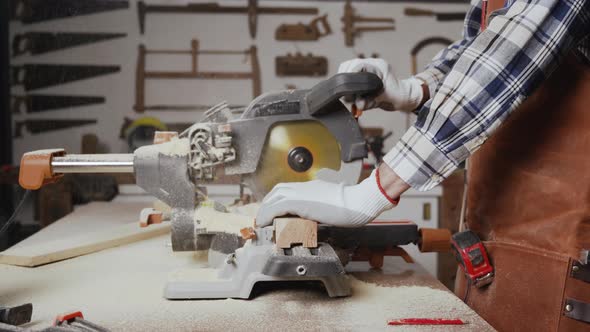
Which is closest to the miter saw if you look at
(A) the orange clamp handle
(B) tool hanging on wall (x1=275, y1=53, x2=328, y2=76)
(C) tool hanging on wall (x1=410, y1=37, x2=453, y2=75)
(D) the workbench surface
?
(A) the orange clamp handle

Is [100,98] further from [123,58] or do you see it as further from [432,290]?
[432,290]

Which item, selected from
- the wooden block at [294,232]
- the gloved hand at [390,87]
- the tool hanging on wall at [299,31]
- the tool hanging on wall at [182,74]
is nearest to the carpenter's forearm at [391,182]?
the wooden block at [294,232]

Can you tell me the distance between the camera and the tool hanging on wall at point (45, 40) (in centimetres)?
339

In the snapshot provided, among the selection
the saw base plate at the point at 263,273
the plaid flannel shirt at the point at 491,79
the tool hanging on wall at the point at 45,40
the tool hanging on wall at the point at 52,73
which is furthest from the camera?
the tool hanging on wall at the point at 52,73

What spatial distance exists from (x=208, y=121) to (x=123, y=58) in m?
2.80

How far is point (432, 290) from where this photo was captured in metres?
1.17

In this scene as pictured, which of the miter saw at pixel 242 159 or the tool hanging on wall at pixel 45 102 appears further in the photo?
the tool hanging on wall at pixel 45 102

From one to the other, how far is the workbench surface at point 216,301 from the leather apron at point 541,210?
135mm

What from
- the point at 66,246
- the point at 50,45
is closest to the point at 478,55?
the point at 66,246

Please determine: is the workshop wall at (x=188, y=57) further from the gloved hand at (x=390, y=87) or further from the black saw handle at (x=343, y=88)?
the black saw handle at (x=343, y=88)

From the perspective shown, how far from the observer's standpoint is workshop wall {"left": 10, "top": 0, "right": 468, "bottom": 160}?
12.0ft

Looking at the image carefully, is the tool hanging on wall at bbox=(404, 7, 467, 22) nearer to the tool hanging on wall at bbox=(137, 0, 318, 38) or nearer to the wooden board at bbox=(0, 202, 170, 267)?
the tool hanging on wall at bbox=(137, 0, 318, 38)

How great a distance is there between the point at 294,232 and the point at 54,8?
165 cm

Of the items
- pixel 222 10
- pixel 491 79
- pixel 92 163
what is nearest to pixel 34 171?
pixel 92 163
